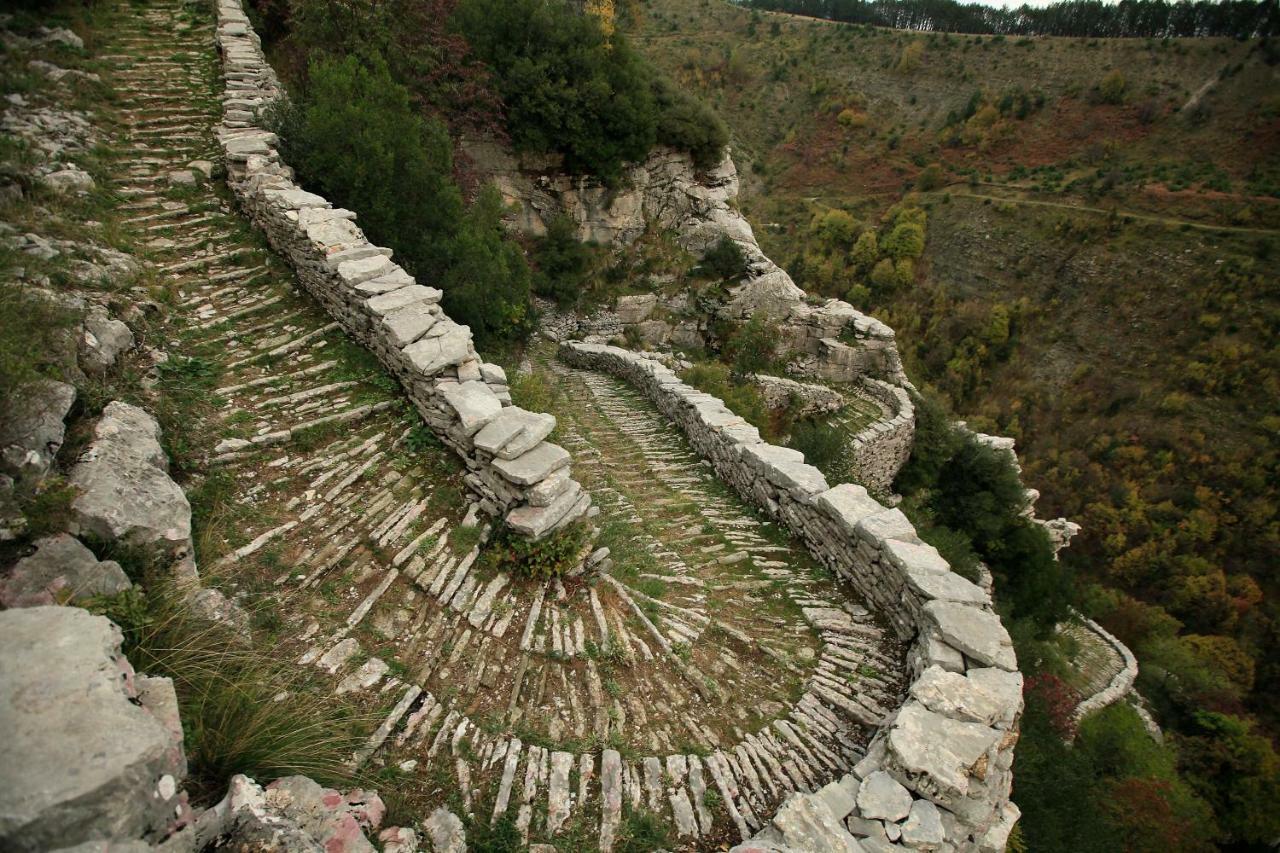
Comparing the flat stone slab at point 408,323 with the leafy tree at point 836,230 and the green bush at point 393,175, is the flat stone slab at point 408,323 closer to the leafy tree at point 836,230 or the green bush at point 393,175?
the green bush at point 393,175

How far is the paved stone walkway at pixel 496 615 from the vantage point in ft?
13.4

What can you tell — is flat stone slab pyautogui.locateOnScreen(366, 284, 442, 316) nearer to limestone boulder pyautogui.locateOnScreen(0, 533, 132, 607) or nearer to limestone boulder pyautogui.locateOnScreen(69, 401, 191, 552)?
limestone boulder pyautogui.locateOnScreen(69, 401, 191, 552)

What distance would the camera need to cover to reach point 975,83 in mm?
62531

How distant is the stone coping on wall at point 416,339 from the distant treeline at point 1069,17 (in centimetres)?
9048

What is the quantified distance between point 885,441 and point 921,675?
43.3 ft

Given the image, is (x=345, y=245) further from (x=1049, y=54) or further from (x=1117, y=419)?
(x=1049, y=54)

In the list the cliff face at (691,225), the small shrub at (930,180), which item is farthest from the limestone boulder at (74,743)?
the small shrub at (930,180)

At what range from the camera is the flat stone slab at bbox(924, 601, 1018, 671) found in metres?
4.95

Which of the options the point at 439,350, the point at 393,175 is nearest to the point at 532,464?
the point at 439,350

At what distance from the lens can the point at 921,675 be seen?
4.86m

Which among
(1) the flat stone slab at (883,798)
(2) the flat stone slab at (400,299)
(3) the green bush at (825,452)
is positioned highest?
(2) the flat stone slab at (400,299)

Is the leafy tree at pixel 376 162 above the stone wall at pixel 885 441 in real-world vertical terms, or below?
above

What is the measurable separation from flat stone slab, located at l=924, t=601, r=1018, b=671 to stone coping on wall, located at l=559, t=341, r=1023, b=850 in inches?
0.4

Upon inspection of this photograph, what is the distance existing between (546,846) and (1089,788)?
13069mm
